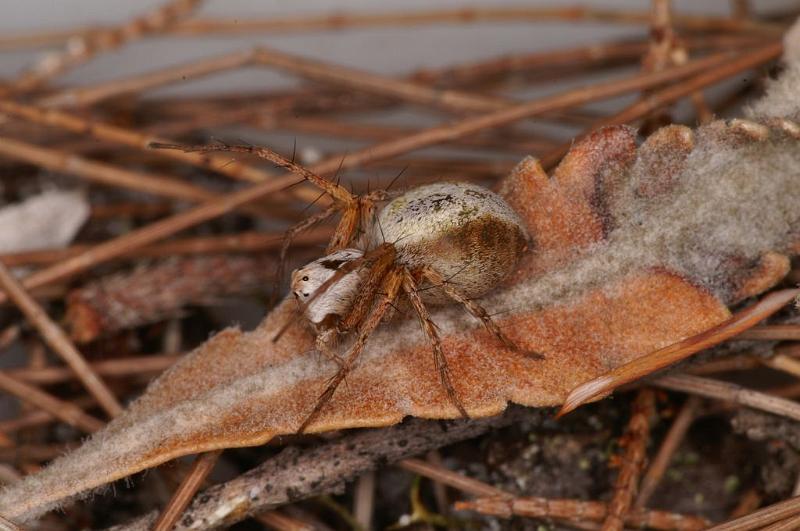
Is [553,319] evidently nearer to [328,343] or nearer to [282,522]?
[328,343]

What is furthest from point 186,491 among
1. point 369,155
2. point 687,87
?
point 687,87

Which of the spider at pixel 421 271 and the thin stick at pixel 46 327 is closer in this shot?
the spider at pixel 421 271

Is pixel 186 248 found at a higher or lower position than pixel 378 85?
lower

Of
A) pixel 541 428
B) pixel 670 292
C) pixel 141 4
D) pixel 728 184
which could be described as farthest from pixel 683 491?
pixel 141 4

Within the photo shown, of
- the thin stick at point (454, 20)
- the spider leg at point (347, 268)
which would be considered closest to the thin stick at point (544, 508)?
the spider leg at point (347, 268)

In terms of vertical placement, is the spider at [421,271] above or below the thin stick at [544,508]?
above

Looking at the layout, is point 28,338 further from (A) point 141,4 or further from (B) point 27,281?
(A) point 141,4

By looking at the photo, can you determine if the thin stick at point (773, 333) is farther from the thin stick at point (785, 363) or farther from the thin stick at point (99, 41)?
the thin stick at point (99, 41)
